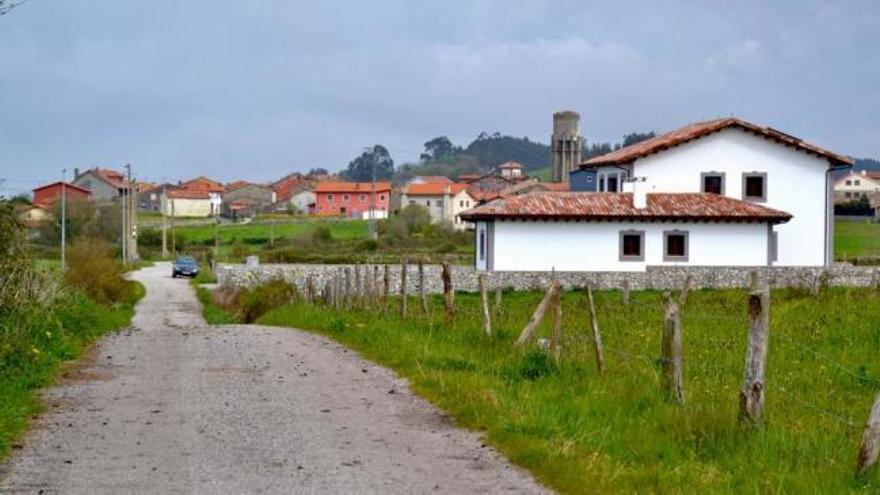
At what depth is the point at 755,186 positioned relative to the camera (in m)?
53.0

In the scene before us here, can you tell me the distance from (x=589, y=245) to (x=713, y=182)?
7.83 metres

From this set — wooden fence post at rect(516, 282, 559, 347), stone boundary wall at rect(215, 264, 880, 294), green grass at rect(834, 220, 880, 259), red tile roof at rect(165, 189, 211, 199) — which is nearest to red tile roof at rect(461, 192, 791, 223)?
stone boundary wall at rect(215, 264, 880, 294)

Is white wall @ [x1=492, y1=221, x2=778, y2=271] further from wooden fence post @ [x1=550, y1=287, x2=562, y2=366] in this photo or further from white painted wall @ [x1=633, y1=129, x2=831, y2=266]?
wooden fence post @ [x1=550, y1=287, x2=562, y2=366]

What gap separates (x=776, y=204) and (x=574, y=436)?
45.0m

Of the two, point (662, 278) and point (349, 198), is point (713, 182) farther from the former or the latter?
point (349, 198)

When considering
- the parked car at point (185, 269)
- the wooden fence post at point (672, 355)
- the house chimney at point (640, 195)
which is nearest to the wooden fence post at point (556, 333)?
A: the wooden fence post at point (672, 355)

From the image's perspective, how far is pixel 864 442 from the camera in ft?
28.2

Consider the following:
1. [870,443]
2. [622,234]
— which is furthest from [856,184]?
[870,443]

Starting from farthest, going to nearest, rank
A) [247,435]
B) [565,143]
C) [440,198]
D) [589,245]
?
[440,198], [565,143], [589,245], [247,435]

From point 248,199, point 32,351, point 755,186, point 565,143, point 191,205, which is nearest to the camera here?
point 32,351

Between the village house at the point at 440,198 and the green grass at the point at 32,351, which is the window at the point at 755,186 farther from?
the village house at the point at 440,198

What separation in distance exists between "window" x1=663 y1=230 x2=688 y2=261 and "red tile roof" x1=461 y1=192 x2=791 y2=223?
76 cm

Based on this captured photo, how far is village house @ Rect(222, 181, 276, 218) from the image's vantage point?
516ft

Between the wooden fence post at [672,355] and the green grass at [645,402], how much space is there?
189mm
